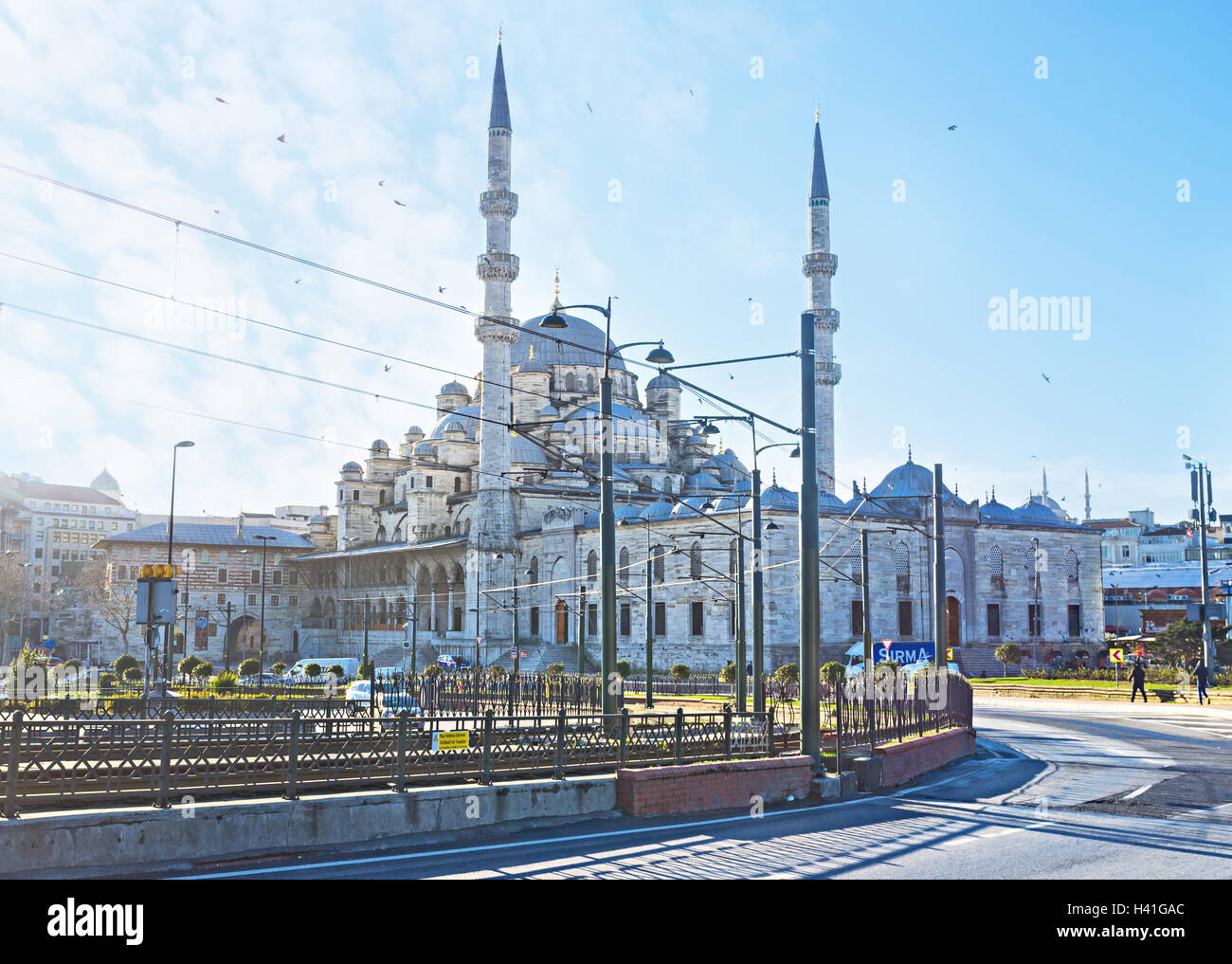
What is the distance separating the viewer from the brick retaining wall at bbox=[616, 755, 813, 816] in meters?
13.2

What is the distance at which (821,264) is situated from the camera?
57.7 m

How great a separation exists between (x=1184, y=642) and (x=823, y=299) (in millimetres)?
24348

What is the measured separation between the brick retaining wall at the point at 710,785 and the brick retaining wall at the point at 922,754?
2.34m

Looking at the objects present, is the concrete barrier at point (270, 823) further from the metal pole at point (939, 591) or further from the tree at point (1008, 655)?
the tree at point (1008, 655)

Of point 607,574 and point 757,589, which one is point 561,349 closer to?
point 757,589

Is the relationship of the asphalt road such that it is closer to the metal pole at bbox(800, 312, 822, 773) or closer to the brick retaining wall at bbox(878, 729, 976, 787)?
the brick retaining wall at bbox(878, 729, 976, 787)

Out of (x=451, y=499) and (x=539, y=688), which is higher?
(x=451, y=499)

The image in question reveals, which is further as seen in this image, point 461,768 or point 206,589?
point 206,589

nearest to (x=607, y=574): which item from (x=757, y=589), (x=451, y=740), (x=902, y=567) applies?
(x=451, y=740)

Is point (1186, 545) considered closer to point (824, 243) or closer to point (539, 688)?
point (824, 243)

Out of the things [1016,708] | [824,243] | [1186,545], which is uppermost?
[824,243]
